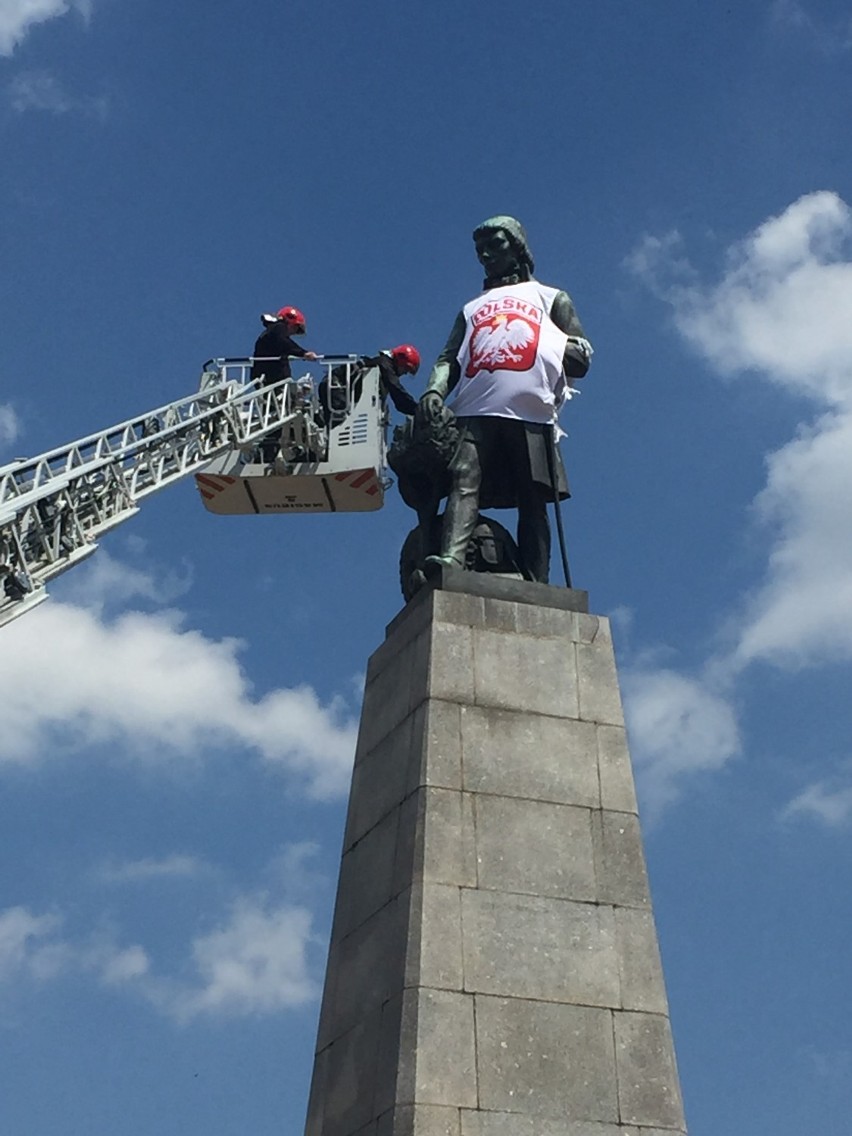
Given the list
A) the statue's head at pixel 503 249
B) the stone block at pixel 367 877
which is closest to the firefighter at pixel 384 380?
the statue's head at pixel 503 249

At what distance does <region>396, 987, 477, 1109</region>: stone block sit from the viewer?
1076 cm

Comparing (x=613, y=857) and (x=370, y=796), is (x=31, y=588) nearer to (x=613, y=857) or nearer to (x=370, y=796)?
(x=370, y=796)

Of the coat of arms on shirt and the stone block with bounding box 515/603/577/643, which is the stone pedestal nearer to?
the stone block with bounding box 515/603/577/643

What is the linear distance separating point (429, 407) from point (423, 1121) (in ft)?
22.0

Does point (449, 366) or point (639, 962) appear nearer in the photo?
point (639, 962)

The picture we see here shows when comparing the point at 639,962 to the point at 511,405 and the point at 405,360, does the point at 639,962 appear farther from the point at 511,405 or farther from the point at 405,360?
the point at 405,360

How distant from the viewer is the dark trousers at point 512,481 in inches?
567

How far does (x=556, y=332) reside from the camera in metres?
15.2

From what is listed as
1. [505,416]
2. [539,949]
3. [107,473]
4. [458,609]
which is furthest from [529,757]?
[107,473]

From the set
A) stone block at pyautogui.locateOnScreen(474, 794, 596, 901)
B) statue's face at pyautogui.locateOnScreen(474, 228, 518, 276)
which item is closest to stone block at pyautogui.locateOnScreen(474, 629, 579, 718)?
stone block at pyautogui.locateOnScreen(474, 794, 596, 901)

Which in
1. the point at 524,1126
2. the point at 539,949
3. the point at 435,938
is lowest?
the point at 524,1126

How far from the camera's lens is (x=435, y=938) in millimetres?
11438

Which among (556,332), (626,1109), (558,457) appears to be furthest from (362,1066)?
(556,332)

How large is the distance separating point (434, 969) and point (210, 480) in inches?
558
